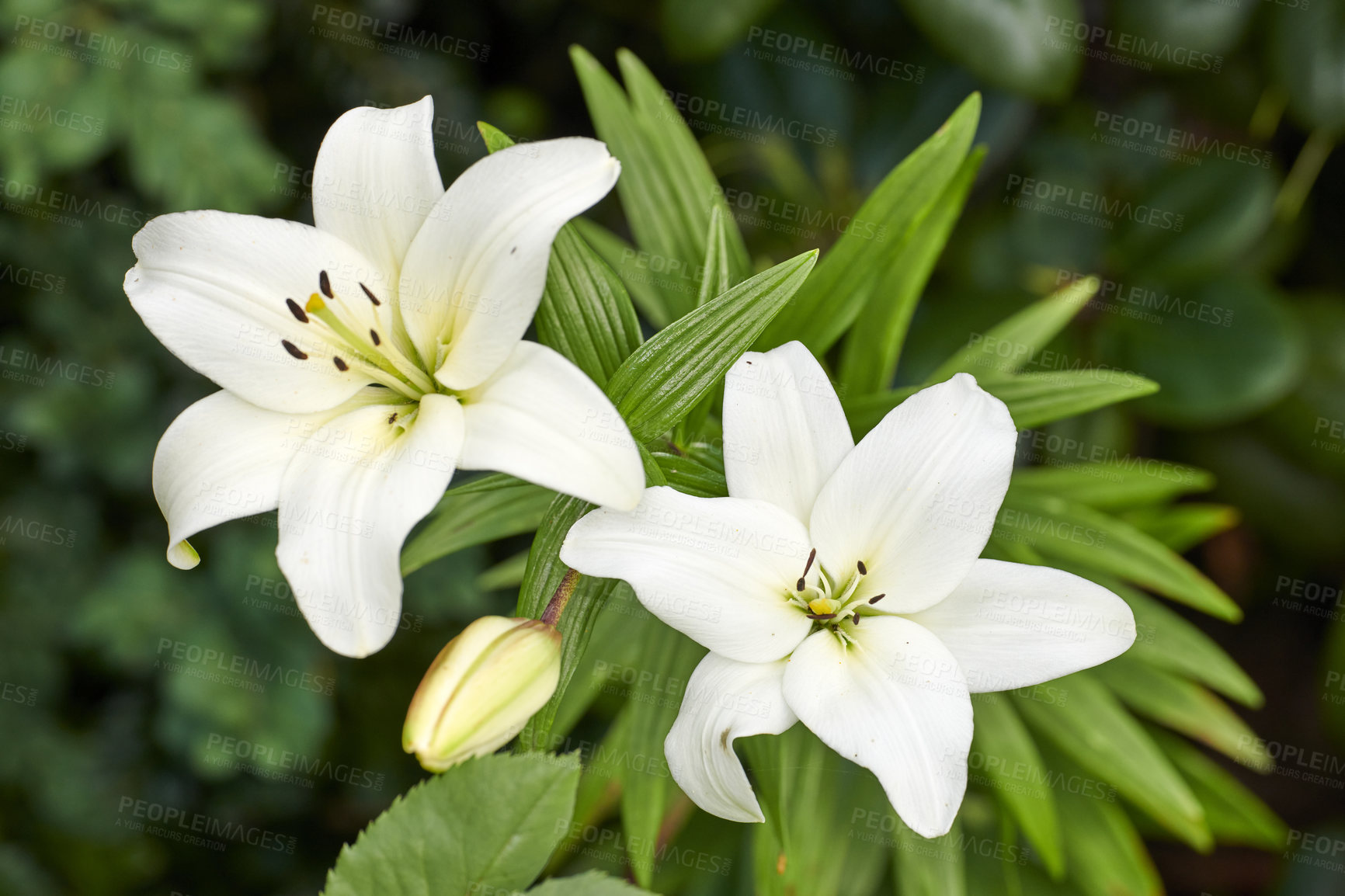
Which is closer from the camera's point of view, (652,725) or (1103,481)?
(652,725)

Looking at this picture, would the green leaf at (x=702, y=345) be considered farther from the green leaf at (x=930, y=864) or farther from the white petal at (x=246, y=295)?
the green leaf at (x=930, y=864)

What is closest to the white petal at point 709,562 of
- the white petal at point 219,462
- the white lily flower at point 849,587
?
the white lily flower at point 849,587

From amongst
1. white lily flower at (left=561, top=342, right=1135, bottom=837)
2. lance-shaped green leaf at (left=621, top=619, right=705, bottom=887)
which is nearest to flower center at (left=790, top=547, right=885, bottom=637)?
white lily flower at (left=561, top=342, right=1135, bottom=837)

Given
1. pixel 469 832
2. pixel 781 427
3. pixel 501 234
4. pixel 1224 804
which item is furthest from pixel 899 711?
pixel 1224 804

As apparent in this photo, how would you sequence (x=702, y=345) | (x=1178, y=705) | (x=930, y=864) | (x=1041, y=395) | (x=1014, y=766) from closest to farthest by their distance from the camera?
(x=702, y=345) < (x=1041, y=395) < (x=1014, y=766) < (x=930, y=864) < (x=1178, y=705)

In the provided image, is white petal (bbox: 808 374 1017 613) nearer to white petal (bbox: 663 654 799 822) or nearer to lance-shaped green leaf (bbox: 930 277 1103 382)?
white petal (bbox: 663 654 799 822)

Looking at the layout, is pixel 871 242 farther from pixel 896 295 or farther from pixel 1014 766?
pixel 1014 766

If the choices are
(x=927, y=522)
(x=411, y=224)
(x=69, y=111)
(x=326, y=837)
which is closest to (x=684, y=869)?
(x=326, y=837)
